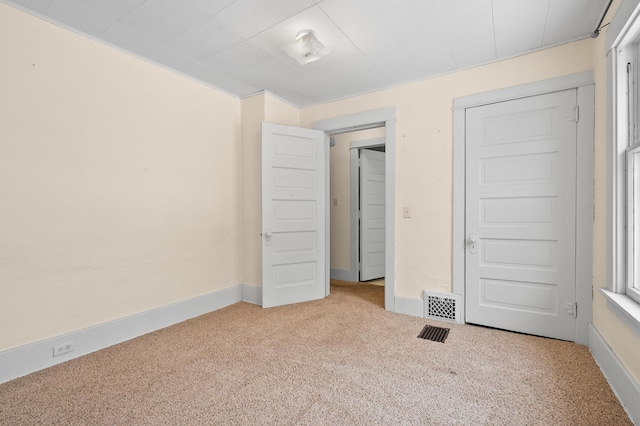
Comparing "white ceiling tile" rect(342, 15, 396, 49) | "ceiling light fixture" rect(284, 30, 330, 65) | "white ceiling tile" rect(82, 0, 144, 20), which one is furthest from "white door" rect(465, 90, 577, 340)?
"white ceiling tile" rect(82, 0, 144, 20)

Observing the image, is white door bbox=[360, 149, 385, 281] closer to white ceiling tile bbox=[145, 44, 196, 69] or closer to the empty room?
the empty room

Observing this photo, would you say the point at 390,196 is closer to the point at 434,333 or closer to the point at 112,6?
the point at 434,333

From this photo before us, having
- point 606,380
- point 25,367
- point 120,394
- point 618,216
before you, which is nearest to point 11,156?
point 25,367

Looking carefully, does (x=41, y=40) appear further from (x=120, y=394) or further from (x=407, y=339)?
(x=407, y=339)

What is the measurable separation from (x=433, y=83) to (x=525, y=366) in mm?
2567

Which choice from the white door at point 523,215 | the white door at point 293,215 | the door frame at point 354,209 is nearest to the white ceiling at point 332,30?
the white door at point 523,215

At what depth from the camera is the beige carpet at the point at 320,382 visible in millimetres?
1541

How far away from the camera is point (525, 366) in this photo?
2020 mm

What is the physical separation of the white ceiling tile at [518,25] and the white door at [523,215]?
434 millimetres

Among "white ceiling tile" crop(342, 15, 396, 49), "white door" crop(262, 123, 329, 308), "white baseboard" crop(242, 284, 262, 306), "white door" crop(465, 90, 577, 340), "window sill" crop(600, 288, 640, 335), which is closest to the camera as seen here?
"window sill" crop(600, 288, 640, 335)

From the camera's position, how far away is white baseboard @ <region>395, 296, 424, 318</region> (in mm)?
3012

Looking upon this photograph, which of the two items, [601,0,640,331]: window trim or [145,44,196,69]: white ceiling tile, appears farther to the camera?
[145,44,196,69]: white ceiling tile

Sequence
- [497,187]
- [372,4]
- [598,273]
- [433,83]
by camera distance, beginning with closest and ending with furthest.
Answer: [372,4]
[598,273]
[497,187]
[433,83]

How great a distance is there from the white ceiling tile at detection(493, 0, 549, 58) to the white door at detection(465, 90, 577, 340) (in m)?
Answer: 0.43
